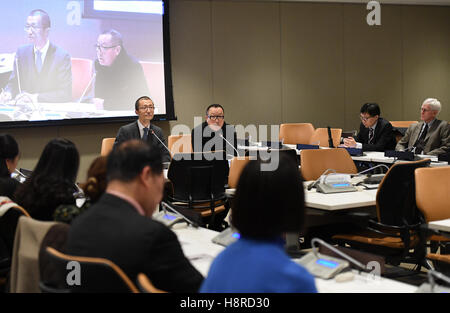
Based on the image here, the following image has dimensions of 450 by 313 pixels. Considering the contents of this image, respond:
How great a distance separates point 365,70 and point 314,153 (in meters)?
6.10

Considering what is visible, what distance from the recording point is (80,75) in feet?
25.8

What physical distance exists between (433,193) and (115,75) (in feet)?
18.2

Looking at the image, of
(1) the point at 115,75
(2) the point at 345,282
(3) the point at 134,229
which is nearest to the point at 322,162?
(2) the point at 345,282

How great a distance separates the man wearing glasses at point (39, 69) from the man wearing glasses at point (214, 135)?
2.45 metres

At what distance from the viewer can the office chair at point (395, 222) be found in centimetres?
372

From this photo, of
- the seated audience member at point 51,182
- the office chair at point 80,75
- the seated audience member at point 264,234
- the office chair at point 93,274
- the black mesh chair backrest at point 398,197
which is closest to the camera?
the seated audience member at point 264,234

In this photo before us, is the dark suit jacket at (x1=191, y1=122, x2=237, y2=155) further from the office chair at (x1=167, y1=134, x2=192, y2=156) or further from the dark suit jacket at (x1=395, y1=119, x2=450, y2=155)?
the dark suit jacket at (x1=395, y1=119, x2=450, y2=155)

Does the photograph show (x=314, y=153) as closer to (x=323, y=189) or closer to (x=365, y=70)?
(x=323, y=189)

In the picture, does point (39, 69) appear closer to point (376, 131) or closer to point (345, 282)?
point (376, 131)

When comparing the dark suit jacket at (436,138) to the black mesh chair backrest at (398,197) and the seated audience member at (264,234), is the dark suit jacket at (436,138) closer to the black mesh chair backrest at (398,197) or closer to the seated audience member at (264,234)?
the black mesh chair backrest at (398,197)

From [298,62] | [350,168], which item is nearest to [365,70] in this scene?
[298,62]

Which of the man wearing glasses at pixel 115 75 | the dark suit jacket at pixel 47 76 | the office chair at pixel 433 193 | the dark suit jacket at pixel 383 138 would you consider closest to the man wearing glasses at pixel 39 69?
the dark suit jacket at pixel 47 76

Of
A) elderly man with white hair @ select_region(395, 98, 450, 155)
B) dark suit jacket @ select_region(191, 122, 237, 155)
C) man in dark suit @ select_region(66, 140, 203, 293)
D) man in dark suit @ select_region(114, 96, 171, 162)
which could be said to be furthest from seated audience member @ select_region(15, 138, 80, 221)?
Answer: elderly man with white hair @ select_region(395, 98, 450, 155)

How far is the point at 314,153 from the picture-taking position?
4.87 metres
